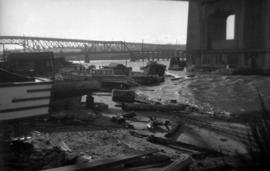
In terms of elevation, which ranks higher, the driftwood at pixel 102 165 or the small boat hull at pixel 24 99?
the small boat hull at pixel 24 99

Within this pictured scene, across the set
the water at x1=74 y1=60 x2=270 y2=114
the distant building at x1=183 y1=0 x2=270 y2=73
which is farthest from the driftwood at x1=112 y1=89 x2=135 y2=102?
the distant building at x1=183 y1=0 x2=270 y2=73

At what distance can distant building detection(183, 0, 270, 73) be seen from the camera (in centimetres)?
4709

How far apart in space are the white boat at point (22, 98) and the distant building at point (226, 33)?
4260cm

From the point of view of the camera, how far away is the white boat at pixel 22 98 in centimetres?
632

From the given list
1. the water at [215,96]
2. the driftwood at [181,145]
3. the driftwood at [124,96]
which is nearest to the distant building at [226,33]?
the water at [215,96]

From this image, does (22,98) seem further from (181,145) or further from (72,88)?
(72,88)

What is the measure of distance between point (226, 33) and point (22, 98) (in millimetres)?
58845

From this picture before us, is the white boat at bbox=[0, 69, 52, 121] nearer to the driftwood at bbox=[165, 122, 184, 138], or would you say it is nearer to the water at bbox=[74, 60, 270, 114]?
the driftwood at bbox=[165, 122, 184, 138]

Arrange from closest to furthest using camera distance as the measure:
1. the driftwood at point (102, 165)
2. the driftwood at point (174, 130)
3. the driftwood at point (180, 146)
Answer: the driftwood at point (102, 165) < the driftwood at point (180, 146) < the driftwood at point (174, 130)

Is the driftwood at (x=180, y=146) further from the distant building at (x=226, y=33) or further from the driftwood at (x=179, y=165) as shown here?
the distant building at (x=226, y=33)

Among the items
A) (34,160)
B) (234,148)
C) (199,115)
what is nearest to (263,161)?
(234,148)

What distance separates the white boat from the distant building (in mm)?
42597

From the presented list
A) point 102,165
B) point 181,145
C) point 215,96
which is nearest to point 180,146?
point 181,145

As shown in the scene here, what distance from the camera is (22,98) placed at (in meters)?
6.55
